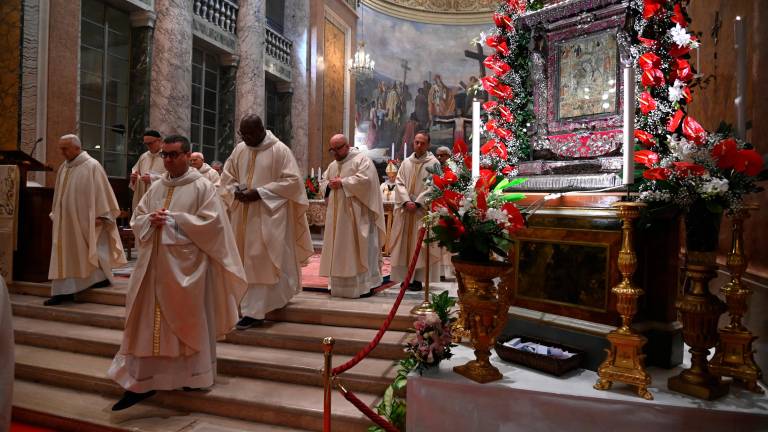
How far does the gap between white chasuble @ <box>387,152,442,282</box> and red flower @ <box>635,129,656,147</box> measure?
10.1 ft

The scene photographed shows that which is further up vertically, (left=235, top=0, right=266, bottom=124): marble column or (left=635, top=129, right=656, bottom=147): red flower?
(left=235, top=0, right=266, bottom=124): marble column

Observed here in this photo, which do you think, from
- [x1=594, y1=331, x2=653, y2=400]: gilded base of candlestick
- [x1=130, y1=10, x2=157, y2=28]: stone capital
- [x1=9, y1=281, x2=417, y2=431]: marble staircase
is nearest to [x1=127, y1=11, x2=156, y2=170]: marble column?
[x1=130, y1=10, x2=157, y2=28]: stone capital

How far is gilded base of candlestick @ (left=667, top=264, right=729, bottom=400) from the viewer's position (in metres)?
2.80

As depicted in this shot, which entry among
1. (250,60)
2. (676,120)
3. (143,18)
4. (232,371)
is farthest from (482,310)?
(250,60)

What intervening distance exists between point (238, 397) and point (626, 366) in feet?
9.27

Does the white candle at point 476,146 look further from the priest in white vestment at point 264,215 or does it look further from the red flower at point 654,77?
the priest in white vestment at point 264,215

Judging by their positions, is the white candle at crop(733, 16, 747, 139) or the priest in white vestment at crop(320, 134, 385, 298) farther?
the priest in white vestment at crop(320, 134, 385, 298)

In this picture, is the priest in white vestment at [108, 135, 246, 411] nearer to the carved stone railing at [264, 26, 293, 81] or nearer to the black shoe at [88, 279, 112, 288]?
the black shoe at [88, 279, 112, 288]

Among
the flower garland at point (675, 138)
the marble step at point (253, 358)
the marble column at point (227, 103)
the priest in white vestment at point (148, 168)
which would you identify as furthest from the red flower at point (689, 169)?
the marble column at point (227, 103)

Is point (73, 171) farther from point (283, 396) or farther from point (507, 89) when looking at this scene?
point (507, 89)

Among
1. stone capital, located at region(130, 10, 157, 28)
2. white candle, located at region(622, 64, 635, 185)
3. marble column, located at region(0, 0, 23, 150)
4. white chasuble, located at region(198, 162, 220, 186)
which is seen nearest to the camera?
white candle, located at region(622, 64, 635, 185)

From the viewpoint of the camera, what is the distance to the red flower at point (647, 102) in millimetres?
3369

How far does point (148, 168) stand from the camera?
7.95 metres

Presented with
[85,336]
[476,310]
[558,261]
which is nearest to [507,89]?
[558,261]
